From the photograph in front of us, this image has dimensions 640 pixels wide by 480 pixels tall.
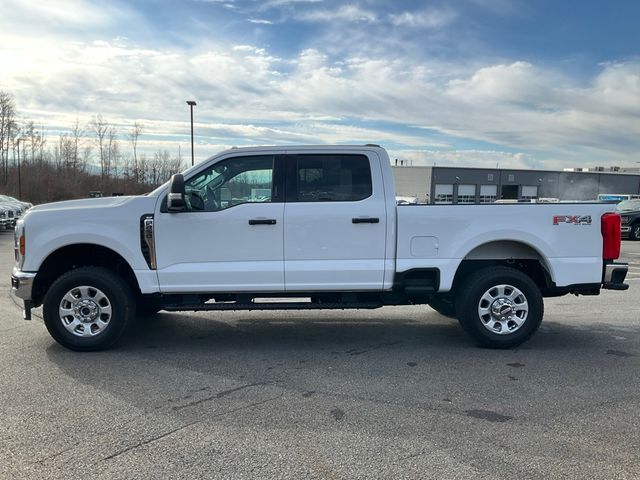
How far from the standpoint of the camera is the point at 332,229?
5434 mm

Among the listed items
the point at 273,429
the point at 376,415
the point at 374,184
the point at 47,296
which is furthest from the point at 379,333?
the point at 47,296

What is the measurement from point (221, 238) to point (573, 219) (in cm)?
377

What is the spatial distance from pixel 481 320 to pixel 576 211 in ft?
5.11

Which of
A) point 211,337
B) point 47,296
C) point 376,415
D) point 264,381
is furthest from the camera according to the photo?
point 211,337

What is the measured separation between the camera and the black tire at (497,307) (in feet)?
18.4

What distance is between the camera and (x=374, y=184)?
18.2 feet

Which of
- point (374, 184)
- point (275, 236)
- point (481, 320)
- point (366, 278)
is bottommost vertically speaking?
point (481, 320)

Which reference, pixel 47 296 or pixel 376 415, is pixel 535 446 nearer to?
pixel 376 415

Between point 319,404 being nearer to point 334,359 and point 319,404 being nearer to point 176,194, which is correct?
point 334,359

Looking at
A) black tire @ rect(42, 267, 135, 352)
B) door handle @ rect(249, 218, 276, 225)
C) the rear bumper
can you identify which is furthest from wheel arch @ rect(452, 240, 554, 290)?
black tire @ rect(42, 267, 135, 352)

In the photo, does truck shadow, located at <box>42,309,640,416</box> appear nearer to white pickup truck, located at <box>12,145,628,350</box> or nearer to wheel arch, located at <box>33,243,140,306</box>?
white pickup truck, located at <box>12,145,628,350</box>

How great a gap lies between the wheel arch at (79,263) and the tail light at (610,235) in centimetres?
507

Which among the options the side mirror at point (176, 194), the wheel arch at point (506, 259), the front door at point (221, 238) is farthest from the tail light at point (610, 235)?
the side mirror at point (176, 194)

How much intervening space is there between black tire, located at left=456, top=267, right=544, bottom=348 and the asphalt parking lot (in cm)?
19
